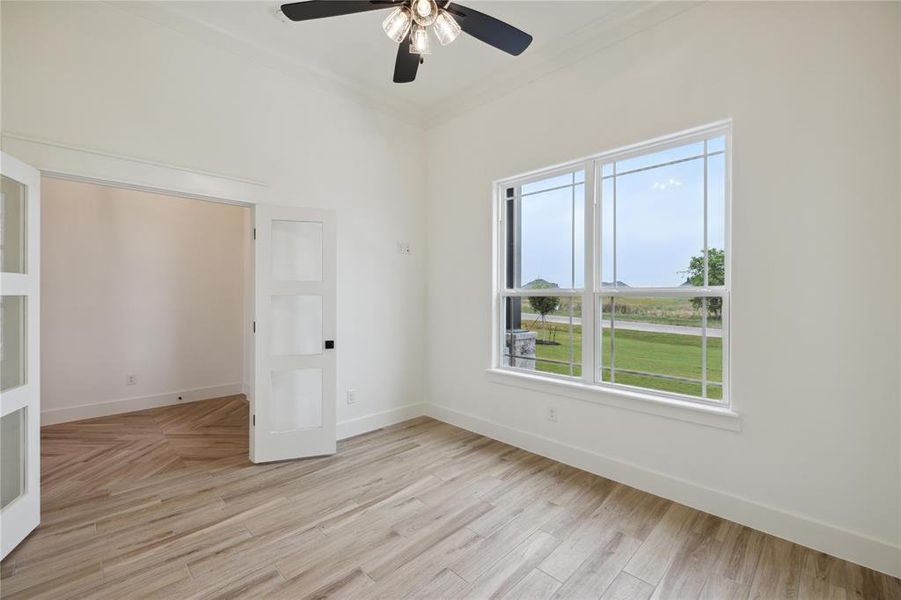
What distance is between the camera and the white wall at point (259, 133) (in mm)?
2477

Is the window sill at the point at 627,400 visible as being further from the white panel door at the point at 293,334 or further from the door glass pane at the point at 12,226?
the door glass pane at the point at 12,226

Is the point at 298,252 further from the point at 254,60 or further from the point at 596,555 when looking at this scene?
the point at 596,555

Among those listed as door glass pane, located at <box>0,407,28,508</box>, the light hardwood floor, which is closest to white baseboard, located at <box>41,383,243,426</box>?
the light hardwood floor

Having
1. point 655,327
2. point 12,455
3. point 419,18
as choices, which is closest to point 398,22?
point 419,18

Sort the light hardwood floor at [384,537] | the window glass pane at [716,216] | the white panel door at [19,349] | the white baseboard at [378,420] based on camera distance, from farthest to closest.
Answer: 1. the white baseboard at [378,420]
2. the window glass pane at [716,216]
3. the white panel door at [19,349]
4. the light hardwood floor at [384,537]

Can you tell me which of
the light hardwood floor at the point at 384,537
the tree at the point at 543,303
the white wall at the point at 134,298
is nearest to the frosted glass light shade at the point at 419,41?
the tree at the point at 543,303

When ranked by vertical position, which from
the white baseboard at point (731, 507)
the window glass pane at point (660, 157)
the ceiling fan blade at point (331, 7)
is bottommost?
the white baseboard at point (731, 507)

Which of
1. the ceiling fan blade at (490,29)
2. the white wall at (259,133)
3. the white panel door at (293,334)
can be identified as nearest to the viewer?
the ceiling fan blade at (490,29)

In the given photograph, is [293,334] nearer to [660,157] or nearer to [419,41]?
[419,41]

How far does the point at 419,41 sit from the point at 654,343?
2479mm

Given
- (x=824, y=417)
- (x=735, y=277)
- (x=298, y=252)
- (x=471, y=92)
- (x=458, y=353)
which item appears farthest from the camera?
(x=458, y=353)

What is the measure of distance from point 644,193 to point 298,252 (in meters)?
2.84

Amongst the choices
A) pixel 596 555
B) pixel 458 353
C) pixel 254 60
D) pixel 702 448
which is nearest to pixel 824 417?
pixel 702 448

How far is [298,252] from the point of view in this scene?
3490 millimetres
